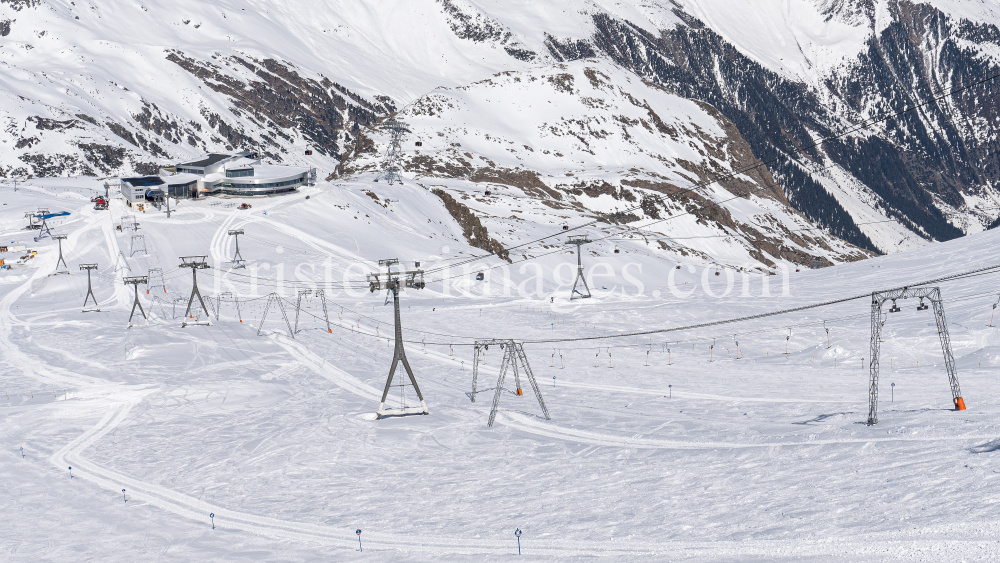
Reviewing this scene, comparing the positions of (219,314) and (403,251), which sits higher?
(403,251)

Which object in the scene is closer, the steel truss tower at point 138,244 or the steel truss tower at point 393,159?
the steel truss tower at point 138,244

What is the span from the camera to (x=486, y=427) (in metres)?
42.9

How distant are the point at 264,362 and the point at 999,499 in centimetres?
4644

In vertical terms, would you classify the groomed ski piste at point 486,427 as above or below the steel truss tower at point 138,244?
below

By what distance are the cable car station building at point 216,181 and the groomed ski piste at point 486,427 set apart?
26677mm

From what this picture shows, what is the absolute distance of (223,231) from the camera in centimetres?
10375

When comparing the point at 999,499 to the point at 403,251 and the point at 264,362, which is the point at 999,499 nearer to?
the point at 264,362

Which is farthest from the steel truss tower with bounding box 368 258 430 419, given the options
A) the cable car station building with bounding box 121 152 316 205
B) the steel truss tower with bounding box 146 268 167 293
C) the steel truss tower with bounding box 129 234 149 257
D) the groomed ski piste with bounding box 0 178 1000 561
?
the cable car station building with bounding box 121 152 316 205

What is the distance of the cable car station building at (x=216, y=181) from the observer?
116562mm

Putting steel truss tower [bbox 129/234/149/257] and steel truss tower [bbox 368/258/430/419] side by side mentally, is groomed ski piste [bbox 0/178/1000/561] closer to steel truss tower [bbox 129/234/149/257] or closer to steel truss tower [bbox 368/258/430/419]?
steel truss tower [bbox 368/258/430/419]

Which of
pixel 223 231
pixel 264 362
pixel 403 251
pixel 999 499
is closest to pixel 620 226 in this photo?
pixel 403 251

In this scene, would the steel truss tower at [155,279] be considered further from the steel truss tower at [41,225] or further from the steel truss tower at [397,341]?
the steel truss tower at [397,341]

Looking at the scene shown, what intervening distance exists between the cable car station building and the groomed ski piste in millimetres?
26677

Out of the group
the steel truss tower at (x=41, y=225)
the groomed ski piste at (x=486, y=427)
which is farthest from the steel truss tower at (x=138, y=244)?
the steel truss tower at (x=41, y=225)
